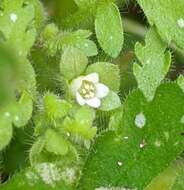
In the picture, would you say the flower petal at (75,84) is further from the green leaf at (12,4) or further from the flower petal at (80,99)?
A: the green leaf at (12,4)

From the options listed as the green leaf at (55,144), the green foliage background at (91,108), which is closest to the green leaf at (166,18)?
the green foliage background at (91,108)

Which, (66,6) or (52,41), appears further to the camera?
(66,6)

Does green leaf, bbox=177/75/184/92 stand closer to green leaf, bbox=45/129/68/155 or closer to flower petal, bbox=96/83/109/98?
flower petal, bbox=96/83/109/98

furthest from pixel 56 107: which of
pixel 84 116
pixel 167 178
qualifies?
pixel 167 178

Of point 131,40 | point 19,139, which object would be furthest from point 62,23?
point 19,139

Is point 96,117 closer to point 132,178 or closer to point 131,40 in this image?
point 132,178

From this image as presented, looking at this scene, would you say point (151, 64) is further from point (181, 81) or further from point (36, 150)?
point (36, 150)
